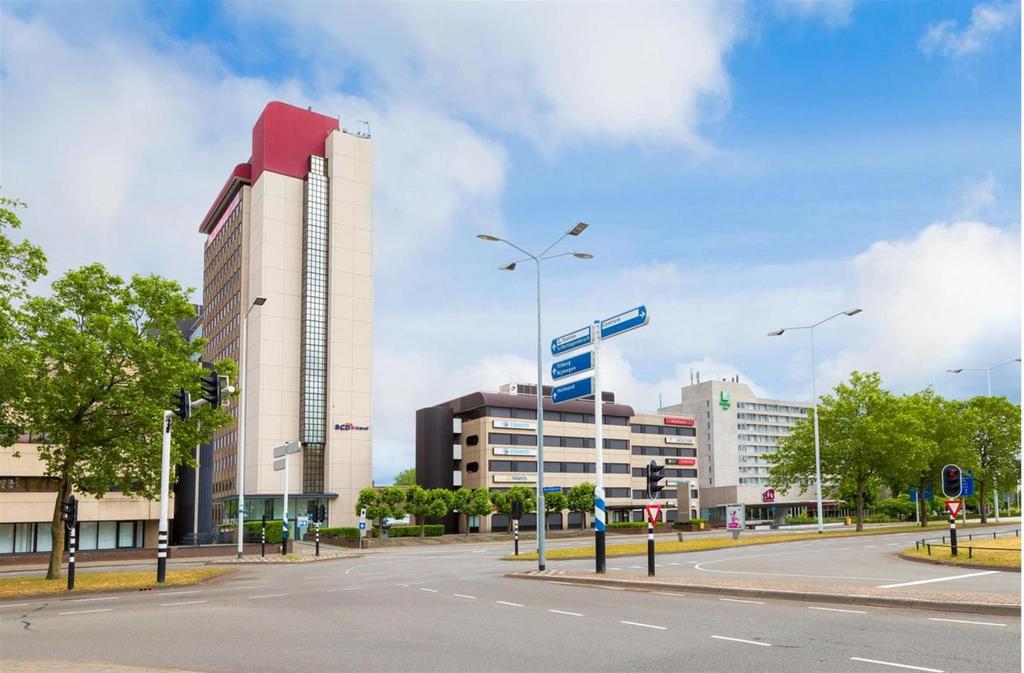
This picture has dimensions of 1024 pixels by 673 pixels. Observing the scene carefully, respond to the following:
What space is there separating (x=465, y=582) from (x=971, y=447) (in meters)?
64.0

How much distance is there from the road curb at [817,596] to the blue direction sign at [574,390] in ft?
18.9

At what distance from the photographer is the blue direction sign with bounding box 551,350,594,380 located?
2815 cm

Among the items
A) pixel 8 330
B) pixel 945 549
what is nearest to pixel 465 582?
pixel 8 330

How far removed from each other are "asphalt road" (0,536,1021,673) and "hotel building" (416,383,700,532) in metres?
75.6

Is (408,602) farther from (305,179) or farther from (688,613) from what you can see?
(305,179)

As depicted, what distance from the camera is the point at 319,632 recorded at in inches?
569

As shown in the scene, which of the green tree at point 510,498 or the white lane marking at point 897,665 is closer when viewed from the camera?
the white lane marking at point 897,665

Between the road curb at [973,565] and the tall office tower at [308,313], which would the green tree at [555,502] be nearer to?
the tall office tower at [308,313]

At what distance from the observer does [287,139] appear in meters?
99.6

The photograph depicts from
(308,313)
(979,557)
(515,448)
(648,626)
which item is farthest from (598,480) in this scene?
(308,313)

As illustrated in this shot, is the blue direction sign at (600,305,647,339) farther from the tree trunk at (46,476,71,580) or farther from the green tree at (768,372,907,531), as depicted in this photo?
the green tree at (768,372,907,531)

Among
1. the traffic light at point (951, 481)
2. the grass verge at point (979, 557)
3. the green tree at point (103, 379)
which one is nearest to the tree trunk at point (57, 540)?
the green tree at point (103, 379)

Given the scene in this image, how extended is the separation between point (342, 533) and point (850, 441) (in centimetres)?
4264

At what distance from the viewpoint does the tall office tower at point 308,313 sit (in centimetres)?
9306
